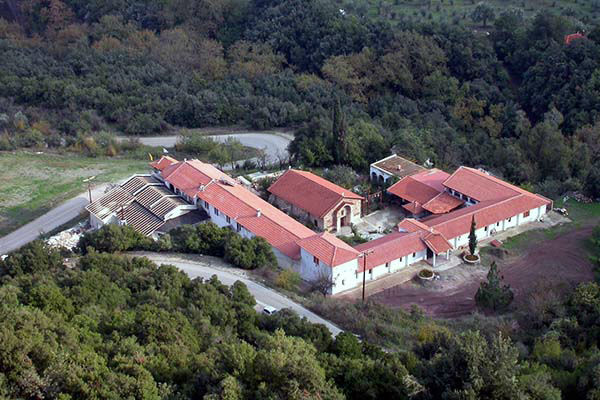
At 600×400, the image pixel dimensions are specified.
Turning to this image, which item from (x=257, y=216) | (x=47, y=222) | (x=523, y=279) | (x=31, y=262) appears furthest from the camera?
(x=47, y=222)

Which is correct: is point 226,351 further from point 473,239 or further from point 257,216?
point 473,239

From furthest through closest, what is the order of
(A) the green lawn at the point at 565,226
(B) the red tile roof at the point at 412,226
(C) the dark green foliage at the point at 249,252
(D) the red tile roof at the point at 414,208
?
(D) the red tile roof at the point at 414,208
(A) the green lawn at the point at 565,226
(B) the red tile roof at the point at 412,226
(C) the dark green foliage at the point at 249,252

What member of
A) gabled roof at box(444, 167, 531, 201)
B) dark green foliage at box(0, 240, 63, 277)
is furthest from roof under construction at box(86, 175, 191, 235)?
gabled roof at box(444, 167, 531, 201)

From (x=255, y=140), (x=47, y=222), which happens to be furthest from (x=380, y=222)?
(x=255, y=140)

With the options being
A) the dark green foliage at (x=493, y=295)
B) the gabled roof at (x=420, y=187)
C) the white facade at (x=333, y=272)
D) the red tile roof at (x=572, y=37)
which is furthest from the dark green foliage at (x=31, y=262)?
the red tile roof at (x=572, y=37)

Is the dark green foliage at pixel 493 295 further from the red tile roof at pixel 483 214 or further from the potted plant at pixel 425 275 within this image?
the red tile roof at pixel 483 214

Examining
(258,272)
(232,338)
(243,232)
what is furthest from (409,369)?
(243,232)

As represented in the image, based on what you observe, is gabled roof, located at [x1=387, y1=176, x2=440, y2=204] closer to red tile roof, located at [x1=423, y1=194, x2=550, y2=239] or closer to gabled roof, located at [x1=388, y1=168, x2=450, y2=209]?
gabled roof, located at [x1=388, y1=168, x2=450, y2=209]

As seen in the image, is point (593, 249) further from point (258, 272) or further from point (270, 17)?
point (270, 17)

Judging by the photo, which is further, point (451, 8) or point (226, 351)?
point (451, 8)
